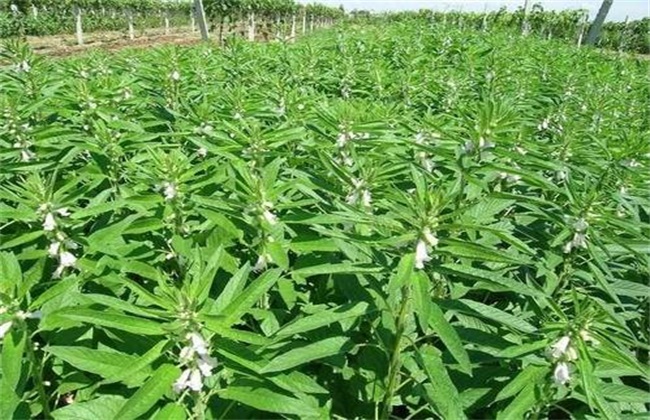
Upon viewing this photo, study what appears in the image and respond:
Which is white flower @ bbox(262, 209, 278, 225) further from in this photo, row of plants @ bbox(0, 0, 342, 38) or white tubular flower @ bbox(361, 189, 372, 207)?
row of plants @ bbox(0, 0, 342, 38)

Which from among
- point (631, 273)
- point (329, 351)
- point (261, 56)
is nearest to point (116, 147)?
point (329, 351)

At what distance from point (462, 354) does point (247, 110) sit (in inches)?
99.7

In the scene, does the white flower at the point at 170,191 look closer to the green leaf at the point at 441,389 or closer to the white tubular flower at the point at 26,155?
the white tubular flower at the point at 26,155

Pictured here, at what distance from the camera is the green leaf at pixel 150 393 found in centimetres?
148

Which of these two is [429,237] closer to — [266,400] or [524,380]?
[524,380]

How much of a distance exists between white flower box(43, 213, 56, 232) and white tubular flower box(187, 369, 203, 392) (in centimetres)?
Result: 95

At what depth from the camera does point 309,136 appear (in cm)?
349

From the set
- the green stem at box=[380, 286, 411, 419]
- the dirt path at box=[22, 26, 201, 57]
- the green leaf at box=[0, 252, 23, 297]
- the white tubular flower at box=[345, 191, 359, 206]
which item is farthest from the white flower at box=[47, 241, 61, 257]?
the dirt path at box=[22, 26, 201, 57]

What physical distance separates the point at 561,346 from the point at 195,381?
3.63 ft

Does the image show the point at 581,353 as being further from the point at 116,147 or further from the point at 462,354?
the point at 116,147

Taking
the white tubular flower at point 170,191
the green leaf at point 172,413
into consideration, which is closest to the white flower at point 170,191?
the white tubular flower at point 170,191

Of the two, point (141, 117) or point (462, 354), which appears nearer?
point (462, 354)

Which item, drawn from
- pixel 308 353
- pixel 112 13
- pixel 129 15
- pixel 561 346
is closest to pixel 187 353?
pixel 308 353

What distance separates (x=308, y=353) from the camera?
5.72ft
